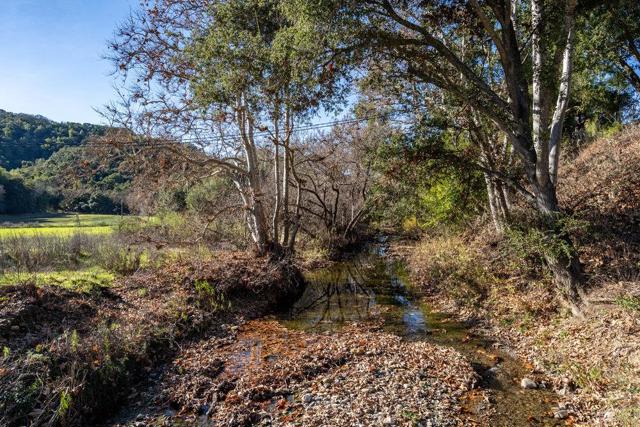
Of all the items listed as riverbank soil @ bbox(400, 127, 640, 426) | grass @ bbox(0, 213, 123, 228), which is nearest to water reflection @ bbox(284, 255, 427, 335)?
riverbank soil @ bbox(400, 127, 640, 426)

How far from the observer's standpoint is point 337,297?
14.1 m

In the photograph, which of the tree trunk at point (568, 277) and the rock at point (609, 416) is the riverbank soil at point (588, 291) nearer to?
the rock at point (609, 416)

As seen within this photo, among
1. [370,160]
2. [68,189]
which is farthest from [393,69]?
[68,189]

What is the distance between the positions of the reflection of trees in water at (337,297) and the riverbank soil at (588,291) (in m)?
2.23

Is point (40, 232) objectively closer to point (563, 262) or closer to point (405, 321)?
point (405, 321)

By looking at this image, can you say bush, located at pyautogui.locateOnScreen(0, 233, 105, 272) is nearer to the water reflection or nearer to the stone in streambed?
the water reflection

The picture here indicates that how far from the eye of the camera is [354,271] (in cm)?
1883

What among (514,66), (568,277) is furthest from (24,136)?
(568,277)

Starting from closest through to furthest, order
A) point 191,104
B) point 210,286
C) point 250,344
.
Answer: point 250,344, point 210,286, point 191,104

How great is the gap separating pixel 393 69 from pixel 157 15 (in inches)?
335

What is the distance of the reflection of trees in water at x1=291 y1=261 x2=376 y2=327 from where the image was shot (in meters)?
11.9

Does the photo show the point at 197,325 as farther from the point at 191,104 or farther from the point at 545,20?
the point at 545,20

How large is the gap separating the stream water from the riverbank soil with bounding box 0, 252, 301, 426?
68.1 inches

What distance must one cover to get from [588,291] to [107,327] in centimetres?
1018
